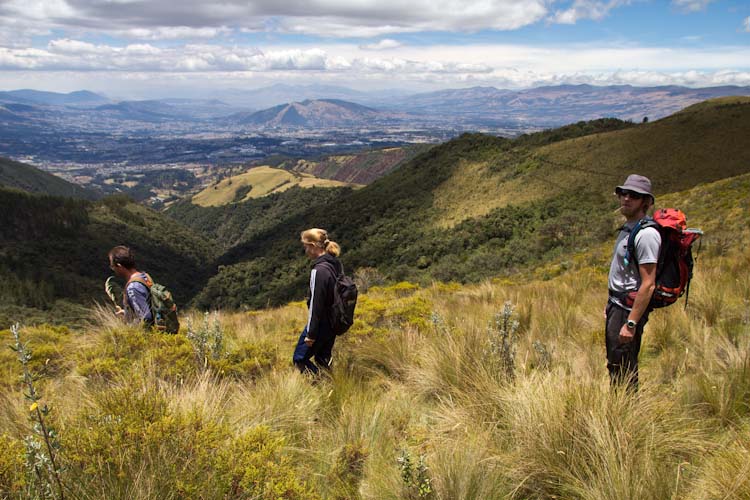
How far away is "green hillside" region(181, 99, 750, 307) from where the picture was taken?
29.7m

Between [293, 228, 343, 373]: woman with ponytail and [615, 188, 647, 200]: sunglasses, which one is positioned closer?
[615, 188, 647, 200]: sunglasses

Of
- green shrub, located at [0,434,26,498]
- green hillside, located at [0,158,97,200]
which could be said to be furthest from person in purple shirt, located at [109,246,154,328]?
green hillside, located at [0,158,97,200]

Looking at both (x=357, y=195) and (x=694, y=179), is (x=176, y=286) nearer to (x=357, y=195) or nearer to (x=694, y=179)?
(x=357, y=195)

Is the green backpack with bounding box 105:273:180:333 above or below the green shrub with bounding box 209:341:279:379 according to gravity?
above

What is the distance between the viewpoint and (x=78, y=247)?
92.4 metres

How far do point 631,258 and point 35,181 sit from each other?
235 metres

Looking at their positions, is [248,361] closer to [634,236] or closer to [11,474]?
[11,474]

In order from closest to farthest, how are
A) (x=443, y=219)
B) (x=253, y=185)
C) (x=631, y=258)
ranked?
(x=631, y=258) → (x=443, y=219) → (x=253, y=185)

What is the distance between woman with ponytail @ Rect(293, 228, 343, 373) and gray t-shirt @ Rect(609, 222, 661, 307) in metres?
2.50

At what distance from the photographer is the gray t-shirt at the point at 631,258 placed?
2.92m

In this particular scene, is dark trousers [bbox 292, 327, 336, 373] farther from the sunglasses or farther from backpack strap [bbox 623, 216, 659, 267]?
the sunglasses

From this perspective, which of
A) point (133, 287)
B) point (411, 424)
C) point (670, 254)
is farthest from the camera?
point (133, 287)

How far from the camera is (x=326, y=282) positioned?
4.02m

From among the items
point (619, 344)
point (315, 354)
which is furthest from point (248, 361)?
point (619, 344)
